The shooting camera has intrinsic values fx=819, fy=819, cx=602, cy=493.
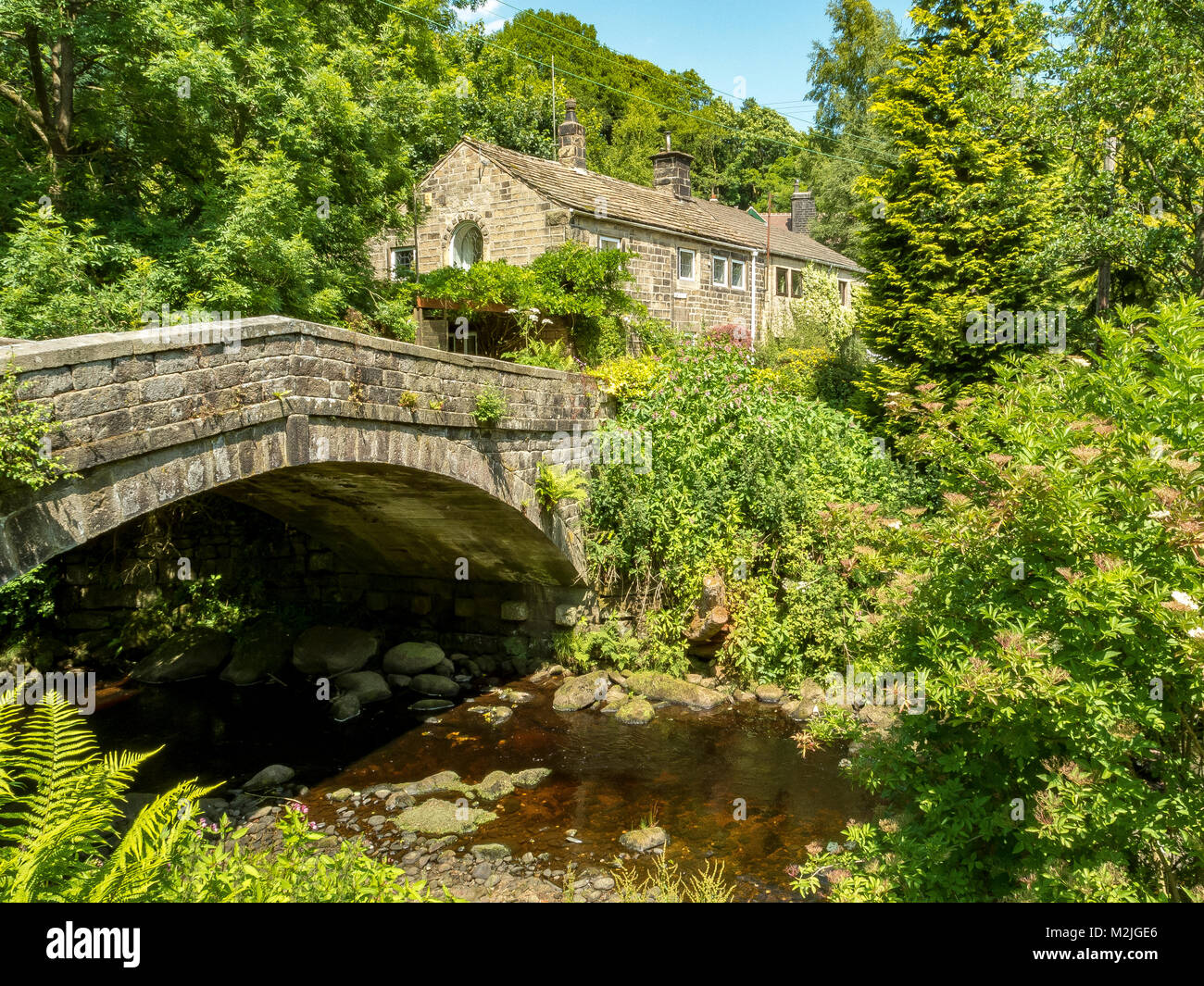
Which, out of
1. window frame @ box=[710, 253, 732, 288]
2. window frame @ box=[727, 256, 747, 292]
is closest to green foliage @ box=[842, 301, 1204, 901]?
window frame @ box=[710, 253, 732, 288]

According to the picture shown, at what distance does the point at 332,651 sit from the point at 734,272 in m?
15.9

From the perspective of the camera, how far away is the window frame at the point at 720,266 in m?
22.4

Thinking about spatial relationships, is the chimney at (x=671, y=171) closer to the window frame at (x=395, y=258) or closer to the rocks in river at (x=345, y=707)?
the window frame at (x=395, y=258)

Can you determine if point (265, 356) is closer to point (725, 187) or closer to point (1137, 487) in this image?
point (1137, 487)

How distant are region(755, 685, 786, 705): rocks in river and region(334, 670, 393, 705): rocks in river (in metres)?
5.22

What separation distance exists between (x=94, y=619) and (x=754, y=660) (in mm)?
10240

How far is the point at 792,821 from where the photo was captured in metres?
7.73

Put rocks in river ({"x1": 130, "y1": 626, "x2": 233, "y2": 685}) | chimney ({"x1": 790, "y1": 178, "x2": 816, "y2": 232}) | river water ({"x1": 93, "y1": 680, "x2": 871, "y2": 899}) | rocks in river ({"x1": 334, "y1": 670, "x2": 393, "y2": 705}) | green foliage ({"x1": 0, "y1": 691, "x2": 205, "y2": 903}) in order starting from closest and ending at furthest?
green foliage ({"x1": 0, "y1": 691, "x2": 205, "y2": 903}) → river water ({"x1": 93, "y1": 680, "x2": 871, "y2": 899}) → rocks in river ({"x1": 334, "y1": 670, "x2": 393, "y2": 705}) → rocks in river ({"x1": 130, "y1": 626, "x2": 233, "y2": 685}) → chimney ({"x1": 790, "y1": 178, "x2": 816, "y2": 232})

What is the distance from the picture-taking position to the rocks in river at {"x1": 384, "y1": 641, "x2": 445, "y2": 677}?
12367 mm

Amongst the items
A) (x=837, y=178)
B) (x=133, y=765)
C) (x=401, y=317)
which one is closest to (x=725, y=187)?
(x=837, y=178)

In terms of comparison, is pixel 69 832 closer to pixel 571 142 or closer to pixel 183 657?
pixel 183 657

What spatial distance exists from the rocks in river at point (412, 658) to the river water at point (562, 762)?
2.29 feet

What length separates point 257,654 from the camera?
41.7ft

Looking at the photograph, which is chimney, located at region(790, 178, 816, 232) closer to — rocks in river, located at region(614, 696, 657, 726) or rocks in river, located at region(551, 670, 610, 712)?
rocks in river, located at region(551, 670, 610, 712)
